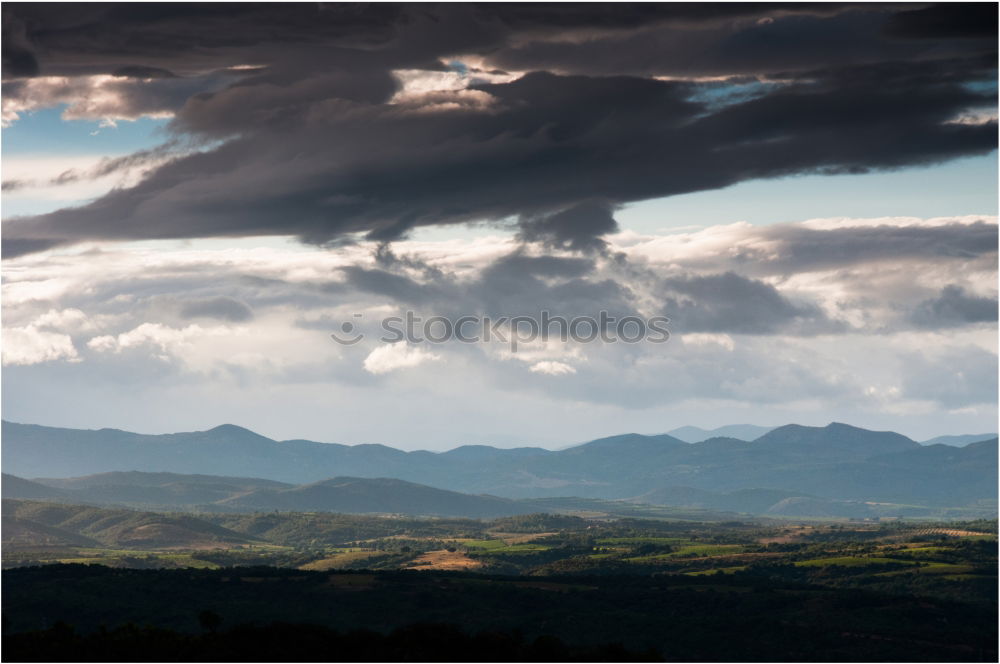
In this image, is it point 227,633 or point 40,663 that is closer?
point 40,663

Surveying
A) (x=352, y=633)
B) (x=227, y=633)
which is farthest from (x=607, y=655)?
(x=227, y=633)

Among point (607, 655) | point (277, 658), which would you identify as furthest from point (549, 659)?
point (277, 658)

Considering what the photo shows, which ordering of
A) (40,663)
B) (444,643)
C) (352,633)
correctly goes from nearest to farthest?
1. (40,663)
2. (444,643)
3. (352,633)

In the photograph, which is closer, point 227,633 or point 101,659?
point 101,659

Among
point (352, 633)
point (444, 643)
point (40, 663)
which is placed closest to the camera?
point (40, 663)

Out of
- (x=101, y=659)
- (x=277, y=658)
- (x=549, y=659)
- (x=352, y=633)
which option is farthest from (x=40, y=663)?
(x=549, y=659)

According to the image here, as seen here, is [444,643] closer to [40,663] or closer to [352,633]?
[352,633]

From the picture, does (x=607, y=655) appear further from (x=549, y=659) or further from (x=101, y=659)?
(x=101, y=659)

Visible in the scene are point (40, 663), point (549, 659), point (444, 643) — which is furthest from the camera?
point (444, 643)

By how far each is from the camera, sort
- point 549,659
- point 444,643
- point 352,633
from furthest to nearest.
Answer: point 352,633
point 444,643
point 549,659
